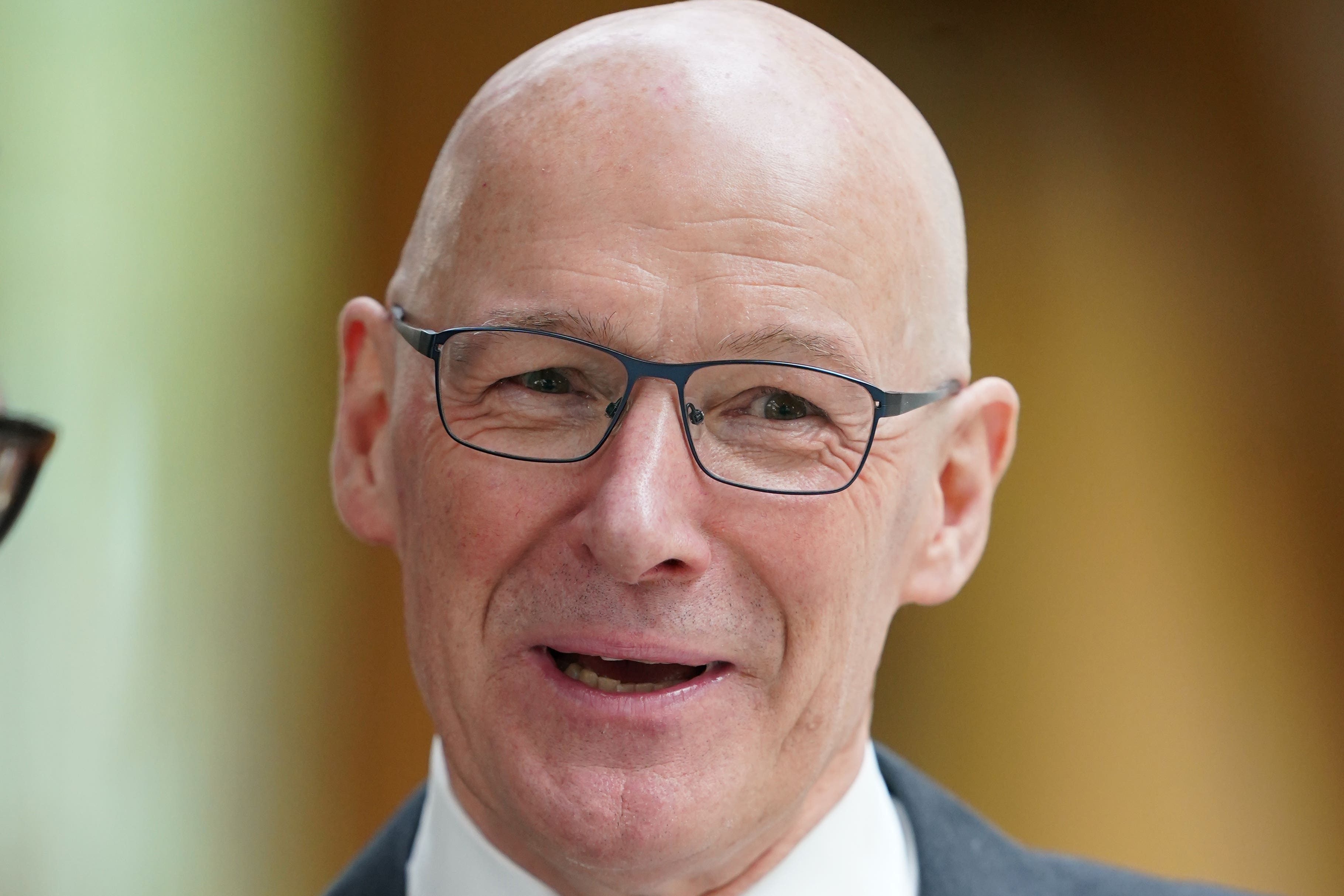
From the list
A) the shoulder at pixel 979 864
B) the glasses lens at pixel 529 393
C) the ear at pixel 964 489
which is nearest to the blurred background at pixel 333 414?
the shoulder at pixel 979 864

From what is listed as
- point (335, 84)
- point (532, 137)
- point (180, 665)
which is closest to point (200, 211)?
point (335, 84)

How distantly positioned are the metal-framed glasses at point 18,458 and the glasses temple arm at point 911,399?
0.75 meters

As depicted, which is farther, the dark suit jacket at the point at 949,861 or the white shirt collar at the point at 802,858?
the dark suit jacket at the point at 949,861

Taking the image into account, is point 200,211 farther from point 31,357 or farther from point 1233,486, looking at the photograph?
point 1233,486

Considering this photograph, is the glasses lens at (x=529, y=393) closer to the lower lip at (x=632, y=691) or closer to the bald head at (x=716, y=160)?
the bald head at (x=716, y=160)

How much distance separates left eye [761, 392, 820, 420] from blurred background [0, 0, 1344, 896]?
126 centimetres

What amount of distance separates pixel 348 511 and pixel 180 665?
4.70 ft

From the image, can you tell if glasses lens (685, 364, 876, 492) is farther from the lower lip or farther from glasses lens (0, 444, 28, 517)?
glasses lens (0, 444, 28, 517)

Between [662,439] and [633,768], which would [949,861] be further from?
[662,439]

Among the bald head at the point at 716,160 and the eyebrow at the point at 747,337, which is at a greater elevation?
the bald head at the point at 716,160

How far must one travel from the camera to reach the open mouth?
1.32 meters

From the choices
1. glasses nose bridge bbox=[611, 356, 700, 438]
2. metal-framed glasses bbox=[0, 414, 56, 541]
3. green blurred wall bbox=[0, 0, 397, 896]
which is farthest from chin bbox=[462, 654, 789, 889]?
green blurred wall bbox=[0, 0, 397, 896]

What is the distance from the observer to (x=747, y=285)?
127 centimetres

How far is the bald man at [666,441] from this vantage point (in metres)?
1.27
